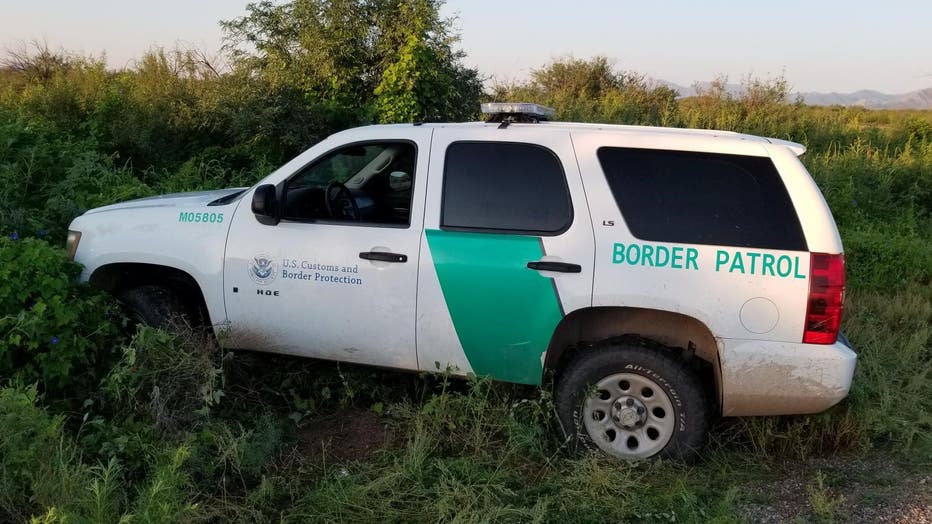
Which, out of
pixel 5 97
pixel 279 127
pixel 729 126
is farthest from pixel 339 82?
pixel 729 126

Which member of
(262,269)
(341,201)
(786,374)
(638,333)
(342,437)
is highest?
(341,201)

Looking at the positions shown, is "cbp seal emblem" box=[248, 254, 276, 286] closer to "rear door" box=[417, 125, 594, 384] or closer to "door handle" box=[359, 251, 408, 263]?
"door handle" box=[359, 251, 408, 263]

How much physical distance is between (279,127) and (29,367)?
692 centimetres

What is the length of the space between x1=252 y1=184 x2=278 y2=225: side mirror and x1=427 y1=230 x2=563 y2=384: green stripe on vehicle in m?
0.97

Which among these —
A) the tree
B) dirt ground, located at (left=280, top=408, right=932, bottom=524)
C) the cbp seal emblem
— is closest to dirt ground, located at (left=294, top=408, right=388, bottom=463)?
dirt ground, located at (left=280, top=408, right=932, bottom=524)

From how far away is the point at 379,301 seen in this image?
426 centimetres

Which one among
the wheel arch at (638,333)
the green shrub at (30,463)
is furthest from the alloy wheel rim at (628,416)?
the green shrub at (30,463)

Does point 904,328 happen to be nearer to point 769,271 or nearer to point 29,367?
point 769,271

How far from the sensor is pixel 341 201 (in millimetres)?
4824

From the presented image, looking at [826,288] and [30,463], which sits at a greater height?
[826,288]

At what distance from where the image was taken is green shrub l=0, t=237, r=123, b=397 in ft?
13.3

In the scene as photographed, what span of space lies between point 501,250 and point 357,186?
152 cm

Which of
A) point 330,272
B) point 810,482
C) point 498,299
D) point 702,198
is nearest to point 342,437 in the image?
point 330,272

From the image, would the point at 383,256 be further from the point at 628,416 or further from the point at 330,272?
the point at 628,416
